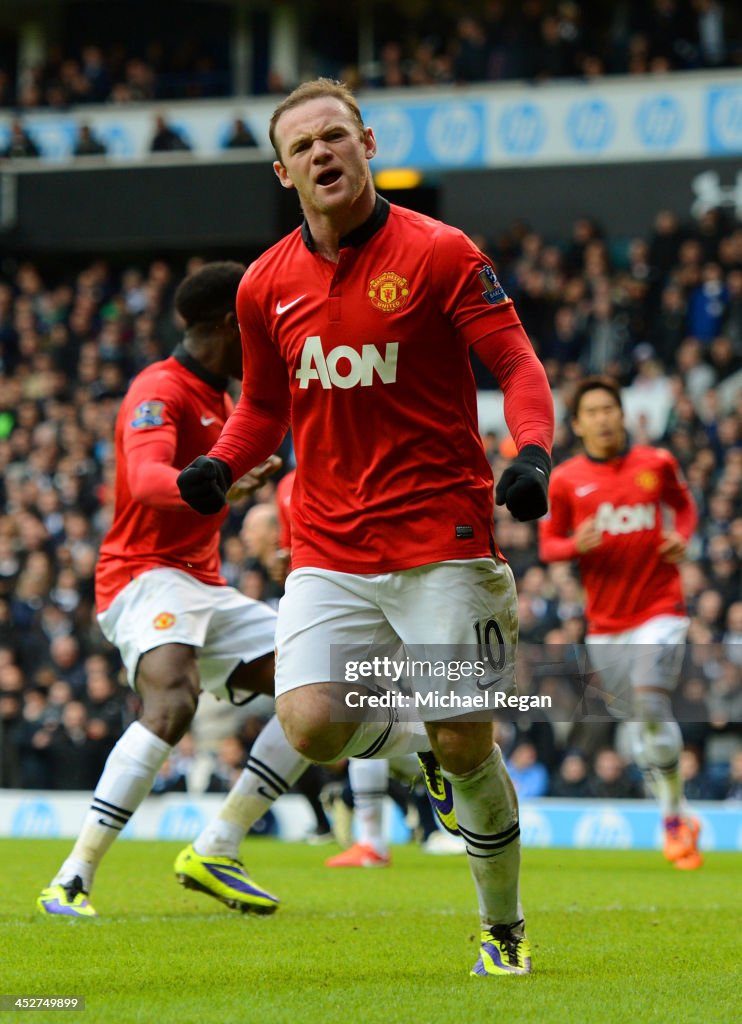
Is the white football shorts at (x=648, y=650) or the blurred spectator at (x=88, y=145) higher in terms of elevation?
the blurred spectator at (x=88, y=145)

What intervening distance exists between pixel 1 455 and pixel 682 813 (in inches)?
572

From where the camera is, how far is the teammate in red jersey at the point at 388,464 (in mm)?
5066

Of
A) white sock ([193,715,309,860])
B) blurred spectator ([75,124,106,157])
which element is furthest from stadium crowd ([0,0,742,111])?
white sock ([193,715,309,860])

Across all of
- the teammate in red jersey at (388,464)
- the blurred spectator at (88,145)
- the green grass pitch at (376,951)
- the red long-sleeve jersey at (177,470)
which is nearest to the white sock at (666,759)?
the green grass pitch at (376,951)

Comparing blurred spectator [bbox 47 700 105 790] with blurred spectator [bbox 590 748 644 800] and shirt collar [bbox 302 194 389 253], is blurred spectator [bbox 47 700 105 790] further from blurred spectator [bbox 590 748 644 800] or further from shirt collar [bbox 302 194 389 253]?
shirt collar [bbox 302 194 389 253]

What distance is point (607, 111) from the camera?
78.5 ft

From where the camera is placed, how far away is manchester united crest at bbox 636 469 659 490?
10.5m

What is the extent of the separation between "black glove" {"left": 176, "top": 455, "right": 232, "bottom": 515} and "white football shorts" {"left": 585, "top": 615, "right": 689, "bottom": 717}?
221 inches

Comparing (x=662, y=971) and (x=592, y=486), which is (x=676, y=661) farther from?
(x=662, y=971)

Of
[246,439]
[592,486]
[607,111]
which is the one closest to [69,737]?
[592,486]

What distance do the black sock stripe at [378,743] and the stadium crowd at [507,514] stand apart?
3.04m

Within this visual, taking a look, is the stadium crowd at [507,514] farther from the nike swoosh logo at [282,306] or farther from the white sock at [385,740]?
the nike swoosh logo at [282,306]

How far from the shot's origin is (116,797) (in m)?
7.02

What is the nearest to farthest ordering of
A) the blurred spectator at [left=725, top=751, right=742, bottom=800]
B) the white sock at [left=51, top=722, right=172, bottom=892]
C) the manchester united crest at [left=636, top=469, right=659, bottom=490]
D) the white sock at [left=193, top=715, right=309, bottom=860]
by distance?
the white sock at [left=51, top=722, right=172, bottom=892], the white sock at [left=193, top=715, right=309, bottom=860], the manchester united crest at [left=636, top=469, right=659, bottom=490], the blurred spectator at [left=725, top=751, right=742, bottom=800]
